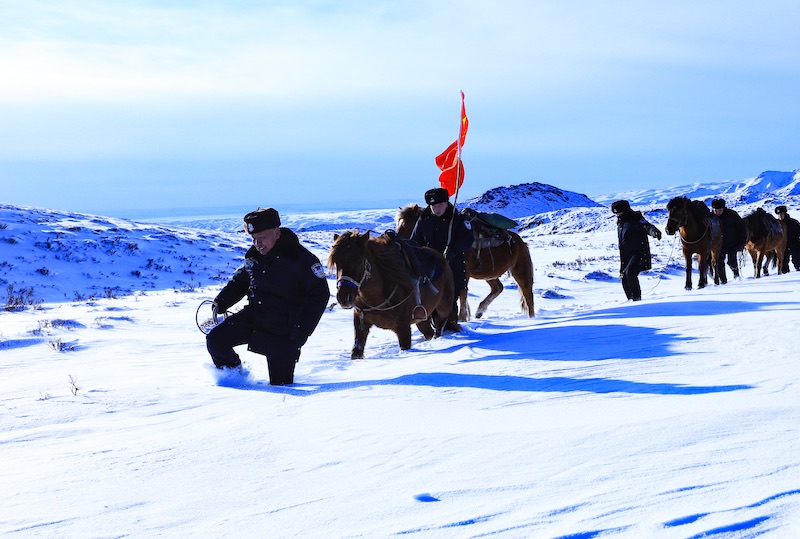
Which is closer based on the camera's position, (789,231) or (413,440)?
(413,440)

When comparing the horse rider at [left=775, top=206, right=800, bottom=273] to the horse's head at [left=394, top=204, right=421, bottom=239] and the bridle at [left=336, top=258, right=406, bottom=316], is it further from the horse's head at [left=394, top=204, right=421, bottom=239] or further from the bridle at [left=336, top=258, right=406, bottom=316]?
the bridle at [left=336, top=258, right=406, bottom=316]

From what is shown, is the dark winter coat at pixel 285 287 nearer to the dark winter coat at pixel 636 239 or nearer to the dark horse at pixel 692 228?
the dark winter coat at pixel 636 239

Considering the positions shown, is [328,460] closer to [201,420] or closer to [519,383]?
[201,420]

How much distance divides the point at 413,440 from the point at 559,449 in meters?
0.67

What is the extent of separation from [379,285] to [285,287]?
1431mm

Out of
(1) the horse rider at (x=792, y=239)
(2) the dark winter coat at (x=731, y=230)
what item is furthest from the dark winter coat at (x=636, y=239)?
(1) the horse rider at (x=792, y=239)

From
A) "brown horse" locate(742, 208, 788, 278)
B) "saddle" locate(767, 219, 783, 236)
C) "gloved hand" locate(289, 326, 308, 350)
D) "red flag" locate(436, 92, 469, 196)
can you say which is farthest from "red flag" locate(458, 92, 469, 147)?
"saddle" locate(767, 219, 783, 236)

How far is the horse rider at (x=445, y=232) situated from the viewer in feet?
28.9

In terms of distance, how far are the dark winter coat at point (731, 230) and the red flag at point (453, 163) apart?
7.52 m

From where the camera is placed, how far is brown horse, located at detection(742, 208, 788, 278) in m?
16.9

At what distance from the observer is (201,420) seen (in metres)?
3.95

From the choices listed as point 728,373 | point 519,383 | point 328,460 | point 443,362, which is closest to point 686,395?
point 728,373

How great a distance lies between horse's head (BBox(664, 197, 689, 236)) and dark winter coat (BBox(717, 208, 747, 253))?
2266 mm

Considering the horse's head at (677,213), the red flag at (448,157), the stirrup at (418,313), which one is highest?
the red flag at (448,157)
